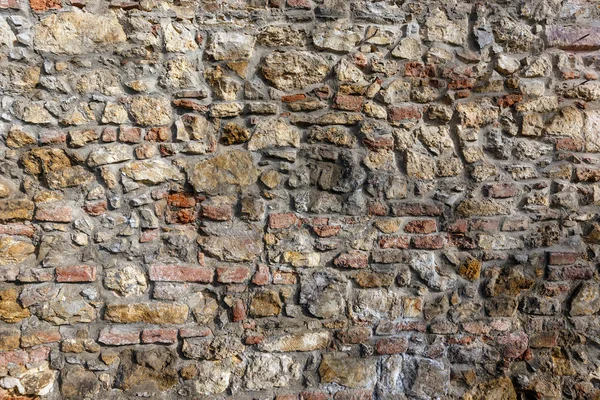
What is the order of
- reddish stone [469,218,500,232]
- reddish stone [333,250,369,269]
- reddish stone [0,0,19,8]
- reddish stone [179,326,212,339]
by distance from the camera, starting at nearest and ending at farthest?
reddish stone [0,0,19,8]
reddish stone [179,326,212,339]
reddish stone [333,250,369,269]
reddish stone [469,218,500,232]

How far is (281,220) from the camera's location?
2.36m

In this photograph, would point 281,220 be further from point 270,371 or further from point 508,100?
point 508,100

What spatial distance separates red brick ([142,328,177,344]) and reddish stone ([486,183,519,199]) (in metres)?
1.78

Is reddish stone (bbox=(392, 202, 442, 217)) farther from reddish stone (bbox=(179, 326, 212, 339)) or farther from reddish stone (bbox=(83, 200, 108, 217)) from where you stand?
reddish stone (bbox=(83, 200, 108, 217))

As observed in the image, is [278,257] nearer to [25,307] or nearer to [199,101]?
[199,101]

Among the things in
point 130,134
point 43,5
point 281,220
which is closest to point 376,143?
point 281,220

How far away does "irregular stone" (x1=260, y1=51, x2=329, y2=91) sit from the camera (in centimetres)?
238

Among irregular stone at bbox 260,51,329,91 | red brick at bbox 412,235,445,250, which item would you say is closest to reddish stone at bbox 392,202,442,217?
red brick at bbox 412,235,445,250

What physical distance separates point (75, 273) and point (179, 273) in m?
0.48

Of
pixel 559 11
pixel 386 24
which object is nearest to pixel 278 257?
pixel 386 24

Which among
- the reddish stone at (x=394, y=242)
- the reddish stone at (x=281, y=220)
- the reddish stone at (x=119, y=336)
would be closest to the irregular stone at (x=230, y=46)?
the reddish stone at (x=281, y=220)

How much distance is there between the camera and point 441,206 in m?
2.49

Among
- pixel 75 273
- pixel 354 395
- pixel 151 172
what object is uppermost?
pixel 151 172

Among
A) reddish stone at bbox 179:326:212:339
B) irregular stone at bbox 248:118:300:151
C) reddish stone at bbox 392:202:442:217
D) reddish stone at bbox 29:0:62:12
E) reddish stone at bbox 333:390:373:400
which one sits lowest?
reddish stone at bbox 333:390:373:400
